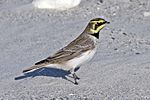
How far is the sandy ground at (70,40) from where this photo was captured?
833cm

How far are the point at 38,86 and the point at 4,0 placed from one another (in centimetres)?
600

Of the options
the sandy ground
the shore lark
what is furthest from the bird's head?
the sandy ground

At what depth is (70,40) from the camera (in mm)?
11234

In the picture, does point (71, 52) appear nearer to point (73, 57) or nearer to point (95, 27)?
point (73, 57)

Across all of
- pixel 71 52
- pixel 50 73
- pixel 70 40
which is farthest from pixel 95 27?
pixel 70 40

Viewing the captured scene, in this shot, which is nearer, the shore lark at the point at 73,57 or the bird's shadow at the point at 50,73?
the shore lark at the point at 73,57

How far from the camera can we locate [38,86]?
8.69 metres

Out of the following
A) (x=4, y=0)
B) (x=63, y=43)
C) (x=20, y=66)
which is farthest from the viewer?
(x=4, y=0)

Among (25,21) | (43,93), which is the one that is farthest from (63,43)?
(43,93)

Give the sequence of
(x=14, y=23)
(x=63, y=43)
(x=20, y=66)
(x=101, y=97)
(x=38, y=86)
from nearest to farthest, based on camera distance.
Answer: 1. (x=101, y=97)
2. (x=38, y=86)
3. (x=20, y=66)
4. (x=63, y=43)
5. (x=14, y=23)

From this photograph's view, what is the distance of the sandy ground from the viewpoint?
833 cm

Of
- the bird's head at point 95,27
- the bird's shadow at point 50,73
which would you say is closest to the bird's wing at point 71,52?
the bird's head at point 95,27

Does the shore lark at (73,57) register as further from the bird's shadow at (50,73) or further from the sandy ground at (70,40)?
the bird's shadow at (50,73)

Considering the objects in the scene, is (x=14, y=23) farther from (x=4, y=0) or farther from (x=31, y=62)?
(x=31, y=62)
